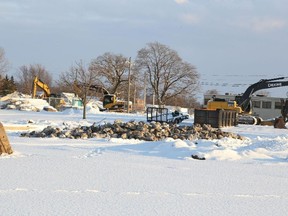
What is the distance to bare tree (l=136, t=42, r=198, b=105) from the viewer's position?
3305 inches

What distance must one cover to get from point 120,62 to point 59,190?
8671 cm

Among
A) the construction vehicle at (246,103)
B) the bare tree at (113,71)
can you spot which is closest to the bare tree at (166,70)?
the bare tree at (113,71)

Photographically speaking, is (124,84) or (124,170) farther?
(124,84)

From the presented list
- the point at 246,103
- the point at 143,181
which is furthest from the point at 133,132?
the point at 246,103

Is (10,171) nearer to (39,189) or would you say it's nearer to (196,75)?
(39,189)

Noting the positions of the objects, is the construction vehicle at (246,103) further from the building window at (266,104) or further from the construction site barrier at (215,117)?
the building window at (266,104)

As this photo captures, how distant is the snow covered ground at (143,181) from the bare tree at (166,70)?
70492mm

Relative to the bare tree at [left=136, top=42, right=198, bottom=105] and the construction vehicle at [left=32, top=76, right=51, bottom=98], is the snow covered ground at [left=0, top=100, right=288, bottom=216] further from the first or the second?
the bare tree at [left=136, top=42, right=198, bottom=105]

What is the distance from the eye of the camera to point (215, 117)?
1268 inches

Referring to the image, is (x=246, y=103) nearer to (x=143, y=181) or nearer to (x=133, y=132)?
(x=133, y=132)

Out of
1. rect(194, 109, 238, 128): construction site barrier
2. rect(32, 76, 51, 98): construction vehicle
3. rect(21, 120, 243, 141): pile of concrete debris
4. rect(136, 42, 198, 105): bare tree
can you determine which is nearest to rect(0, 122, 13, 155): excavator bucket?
rect(21, 120, 243, 141): pile of concrete debris

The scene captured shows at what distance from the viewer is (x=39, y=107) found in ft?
166

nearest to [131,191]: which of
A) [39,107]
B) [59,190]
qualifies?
[59,190]

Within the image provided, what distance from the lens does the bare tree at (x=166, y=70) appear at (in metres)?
83.9
